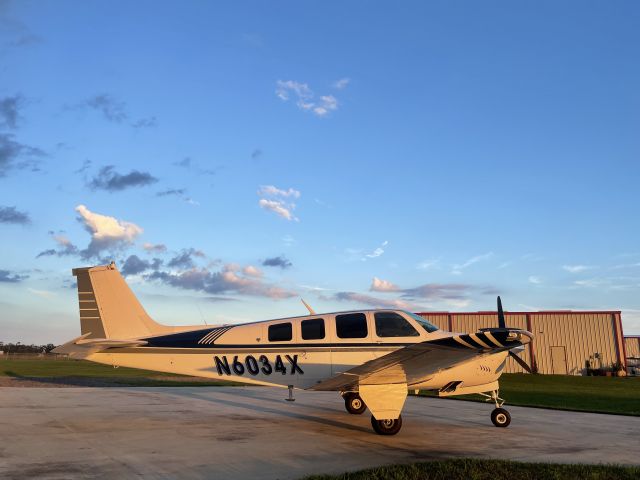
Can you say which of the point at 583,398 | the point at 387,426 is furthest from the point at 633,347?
the point at 387,426

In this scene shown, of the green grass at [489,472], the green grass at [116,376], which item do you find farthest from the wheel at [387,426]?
the green grass at [116,376]

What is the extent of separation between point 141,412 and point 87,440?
4379mm

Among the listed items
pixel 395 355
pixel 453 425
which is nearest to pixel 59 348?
pixel 395 355

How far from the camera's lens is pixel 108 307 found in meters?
11.2

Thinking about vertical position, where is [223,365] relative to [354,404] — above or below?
above

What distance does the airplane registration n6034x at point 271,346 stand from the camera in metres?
10.6

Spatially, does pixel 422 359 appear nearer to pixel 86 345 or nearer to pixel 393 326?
pixel 393 326

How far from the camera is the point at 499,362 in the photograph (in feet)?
35.0

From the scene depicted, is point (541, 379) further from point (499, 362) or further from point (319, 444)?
point (319, 444)

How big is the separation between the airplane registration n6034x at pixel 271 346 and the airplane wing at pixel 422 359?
0.41 m

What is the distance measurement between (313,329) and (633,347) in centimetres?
4252

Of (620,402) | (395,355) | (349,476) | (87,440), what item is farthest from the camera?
(620,402)

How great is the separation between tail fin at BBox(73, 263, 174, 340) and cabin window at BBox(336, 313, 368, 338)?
166 inches

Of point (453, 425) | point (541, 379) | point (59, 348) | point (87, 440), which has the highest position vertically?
point (59, 348)
